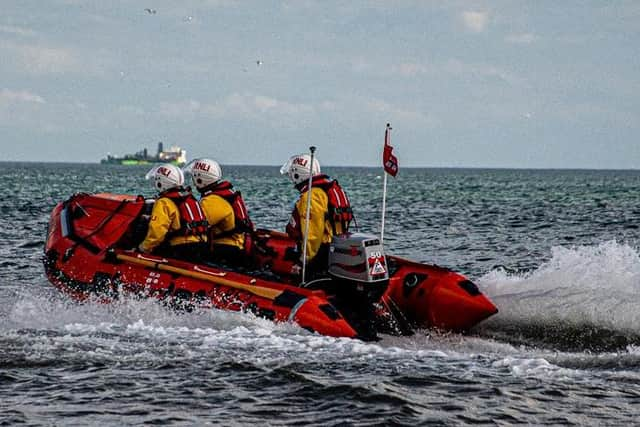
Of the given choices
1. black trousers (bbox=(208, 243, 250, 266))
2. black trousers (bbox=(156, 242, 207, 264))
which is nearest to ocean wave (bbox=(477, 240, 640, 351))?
black trousers (bbox=(208, 243, 250, 266))

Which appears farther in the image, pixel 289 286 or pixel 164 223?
pixel 164 223

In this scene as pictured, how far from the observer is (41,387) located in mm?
6203

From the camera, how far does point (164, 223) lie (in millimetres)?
9000

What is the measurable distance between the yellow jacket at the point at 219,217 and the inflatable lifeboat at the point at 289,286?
13.0 inches

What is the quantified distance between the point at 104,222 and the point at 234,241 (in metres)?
1.88

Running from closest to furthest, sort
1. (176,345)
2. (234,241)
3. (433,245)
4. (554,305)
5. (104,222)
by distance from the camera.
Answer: (176,345) → (554,305) → (234,241) → (104,222) → (433,245)

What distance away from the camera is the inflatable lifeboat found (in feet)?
25.6

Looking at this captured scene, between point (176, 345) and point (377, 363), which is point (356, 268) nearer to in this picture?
point (377, 363)

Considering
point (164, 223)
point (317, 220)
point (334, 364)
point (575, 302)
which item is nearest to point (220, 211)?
point (164, 223)

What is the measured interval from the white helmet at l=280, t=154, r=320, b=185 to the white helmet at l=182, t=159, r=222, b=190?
87 centimetres

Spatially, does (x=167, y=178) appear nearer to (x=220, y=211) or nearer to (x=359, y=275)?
(x=220, y=211)

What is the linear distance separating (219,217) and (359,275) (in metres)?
2.01

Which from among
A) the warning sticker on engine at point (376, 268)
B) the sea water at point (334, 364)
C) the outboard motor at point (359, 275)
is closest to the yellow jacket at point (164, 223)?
the sea water at point (334, 364)

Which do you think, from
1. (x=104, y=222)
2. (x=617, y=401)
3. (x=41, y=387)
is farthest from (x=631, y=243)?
(x=41, y=387)
